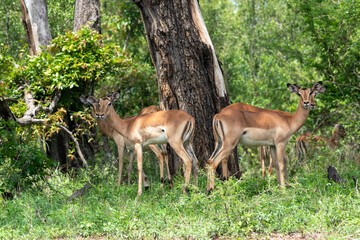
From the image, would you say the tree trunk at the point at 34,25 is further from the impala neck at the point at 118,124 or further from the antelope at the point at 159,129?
the impala neck at the point at 118,124

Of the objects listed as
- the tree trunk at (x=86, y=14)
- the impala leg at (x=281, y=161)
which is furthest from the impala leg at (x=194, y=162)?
the tree trunk at (x=86, y=14)

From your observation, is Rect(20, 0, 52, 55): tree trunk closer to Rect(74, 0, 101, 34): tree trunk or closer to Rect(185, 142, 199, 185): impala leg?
Rect(74, 0, 101, 34): tree trunk

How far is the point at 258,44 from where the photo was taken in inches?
924

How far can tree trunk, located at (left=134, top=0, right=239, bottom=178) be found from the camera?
8672 mm

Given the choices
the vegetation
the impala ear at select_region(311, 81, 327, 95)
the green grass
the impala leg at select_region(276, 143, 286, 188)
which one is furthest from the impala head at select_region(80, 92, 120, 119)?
the impala ear at select_region(311, 81, 327, 95)

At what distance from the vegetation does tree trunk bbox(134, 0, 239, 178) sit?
134cm

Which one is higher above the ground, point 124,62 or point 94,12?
point 94,12

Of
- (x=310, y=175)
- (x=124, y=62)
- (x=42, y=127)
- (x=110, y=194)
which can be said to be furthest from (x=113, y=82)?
(x=310, y=175)

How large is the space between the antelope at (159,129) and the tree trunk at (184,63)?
1030mm

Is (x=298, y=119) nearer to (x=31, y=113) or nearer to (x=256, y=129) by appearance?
(x=256, y=129)

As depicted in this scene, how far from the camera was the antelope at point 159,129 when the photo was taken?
7.38 m

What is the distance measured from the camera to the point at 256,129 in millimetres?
7367

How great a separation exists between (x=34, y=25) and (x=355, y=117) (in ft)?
25.6

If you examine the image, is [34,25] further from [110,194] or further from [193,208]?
[193,208]
